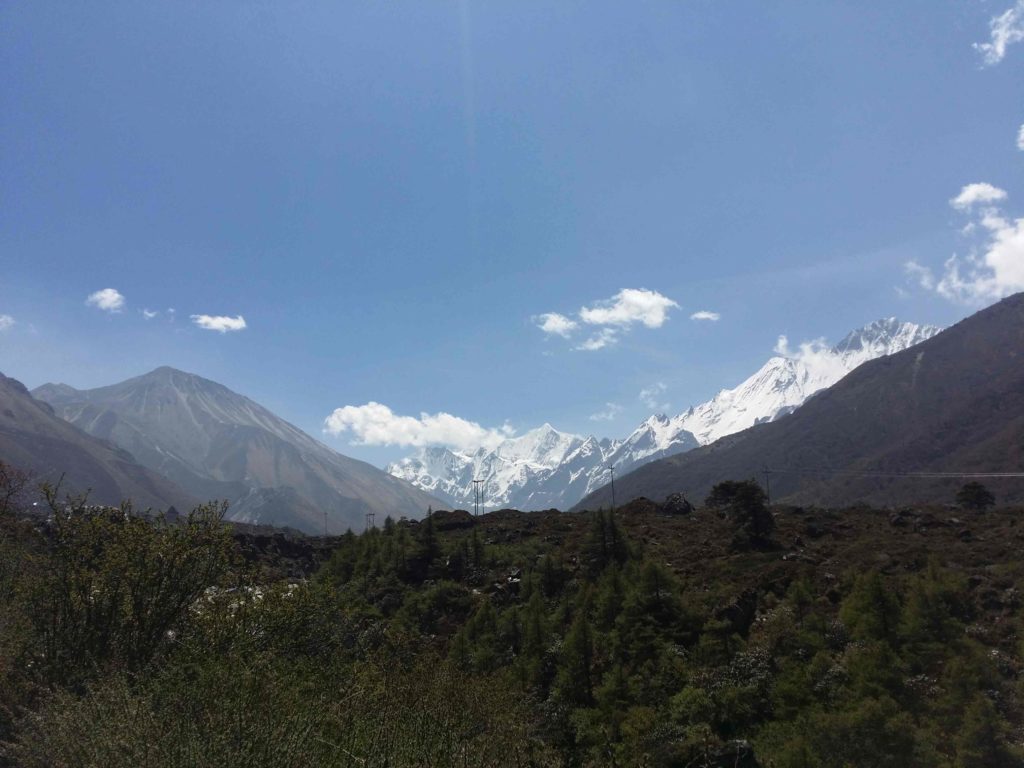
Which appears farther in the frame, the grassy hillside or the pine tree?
the pine tree

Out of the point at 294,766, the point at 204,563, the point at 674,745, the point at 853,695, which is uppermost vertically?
the point at 204,563

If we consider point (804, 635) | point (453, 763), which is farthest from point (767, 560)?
point (453, 763)

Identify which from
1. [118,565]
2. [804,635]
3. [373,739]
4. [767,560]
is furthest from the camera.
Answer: [767,560]

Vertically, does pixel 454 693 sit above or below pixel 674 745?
above

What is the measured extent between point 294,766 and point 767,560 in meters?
37.1

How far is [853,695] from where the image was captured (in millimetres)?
20234

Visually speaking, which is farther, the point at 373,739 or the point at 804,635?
the point at 804,635

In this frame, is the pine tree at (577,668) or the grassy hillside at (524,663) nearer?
the grassy hillside at (524,663)

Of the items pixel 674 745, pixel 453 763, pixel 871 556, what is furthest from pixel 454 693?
pixel 871 556

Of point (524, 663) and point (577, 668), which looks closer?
point (577, 668)

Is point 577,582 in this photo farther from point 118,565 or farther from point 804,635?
point 118,565

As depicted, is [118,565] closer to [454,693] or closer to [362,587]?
[454,693]

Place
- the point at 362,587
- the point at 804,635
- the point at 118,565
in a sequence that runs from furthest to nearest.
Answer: the point at 362,587 < the point at 804,635 < the point at 118,565

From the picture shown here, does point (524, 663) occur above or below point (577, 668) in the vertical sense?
below
